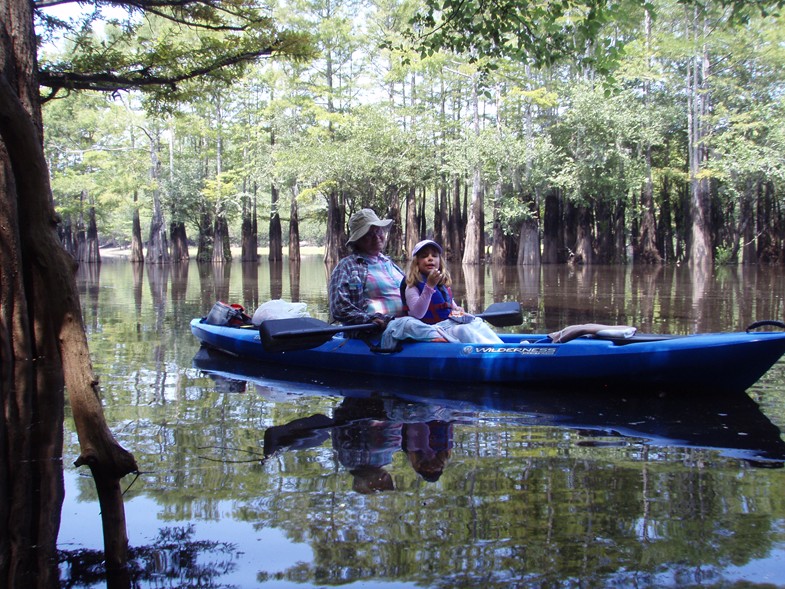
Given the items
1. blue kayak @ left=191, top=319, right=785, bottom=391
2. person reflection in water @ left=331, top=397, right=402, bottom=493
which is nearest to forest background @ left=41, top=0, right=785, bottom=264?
blue kayak @ left=191, top=319, right=785, bottom=391

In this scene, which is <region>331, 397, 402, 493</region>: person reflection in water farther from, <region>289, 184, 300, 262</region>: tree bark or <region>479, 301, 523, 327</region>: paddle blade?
<region>289, 184, 300, 262</region>: tree bark

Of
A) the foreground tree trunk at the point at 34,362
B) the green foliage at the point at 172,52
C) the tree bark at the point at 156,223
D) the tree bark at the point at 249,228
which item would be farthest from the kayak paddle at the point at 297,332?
the tree bark at the point at 249,228

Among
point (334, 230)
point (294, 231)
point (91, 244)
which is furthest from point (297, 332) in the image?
point (91, 244)

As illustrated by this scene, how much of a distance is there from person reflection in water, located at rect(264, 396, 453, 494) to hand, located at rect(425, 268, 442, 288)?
1089 mm

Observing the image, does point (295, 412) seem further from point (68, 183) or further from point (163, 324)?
point (68, 183)

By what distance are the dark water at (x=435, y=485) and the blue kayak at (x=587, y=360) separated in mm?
128

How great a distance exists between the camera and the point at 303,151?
3497 centimetres

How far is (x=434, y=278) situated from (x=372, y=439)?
2023 millimetres

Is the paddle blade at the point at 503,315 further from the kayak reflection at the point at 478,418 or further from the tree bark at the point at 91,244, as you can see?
the tree bark at the point at 91,244

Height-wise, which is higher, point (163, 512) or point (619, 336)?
point (619, 336)

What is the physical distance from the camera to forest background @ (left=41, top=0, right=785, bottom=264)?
2764 centimetres

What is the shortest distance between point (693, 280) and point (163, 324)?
13.0 m

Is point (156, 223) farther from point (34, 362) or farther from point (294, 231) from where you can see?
point (34, 362)

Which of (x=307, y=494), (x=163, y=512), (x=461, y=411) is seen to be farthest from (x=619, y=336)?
(x=163, y=512)
